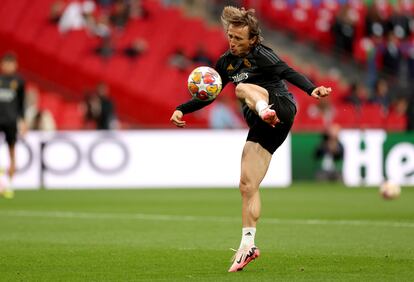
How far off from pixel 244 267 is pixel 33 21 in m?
20.6

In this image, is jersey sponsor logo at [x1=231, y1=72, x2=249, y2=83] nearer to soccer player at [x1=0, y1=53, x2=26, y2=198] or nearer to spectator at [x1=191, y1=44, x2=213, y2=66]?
soccer player at [x1=0, y1=53, x2=26, y2=198]

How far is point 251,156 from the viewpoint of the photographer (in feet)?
30.2

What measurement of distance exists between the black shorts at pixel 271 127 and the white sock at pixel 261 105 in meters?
0.43

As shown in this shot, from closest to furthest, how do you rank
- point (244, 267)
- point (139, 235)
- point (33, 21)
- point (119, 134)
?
point (244, 267) < point (139, 235) < point (119, 134) < point (33, 21)

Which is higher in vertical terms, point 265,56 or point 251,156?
point 265,56

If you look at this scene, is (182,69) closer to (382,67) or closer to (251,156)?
(382,67)

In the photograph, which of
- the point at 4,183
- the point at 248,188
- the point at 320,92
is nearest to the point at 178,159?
the point at 4,183

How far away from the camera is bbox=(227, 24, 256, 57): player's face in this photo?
9109 mm

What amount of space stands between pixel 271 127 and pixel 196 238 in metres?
3.01

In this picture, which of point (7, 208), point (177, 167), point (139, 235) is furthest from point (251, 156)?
point (177, 167)

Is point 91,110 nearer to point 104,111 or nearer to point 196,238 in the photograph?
point 104,111

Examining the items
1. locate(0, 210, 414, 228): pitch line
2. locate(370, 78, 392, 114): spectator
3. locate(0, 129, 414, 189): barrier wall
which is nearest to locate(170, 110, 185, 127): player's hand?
locate(0, 210, 414, 228): pitch line

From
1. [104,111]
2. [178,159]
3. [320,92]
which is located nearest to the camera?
[320,92]

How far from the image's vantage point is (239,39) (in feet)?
30.0
